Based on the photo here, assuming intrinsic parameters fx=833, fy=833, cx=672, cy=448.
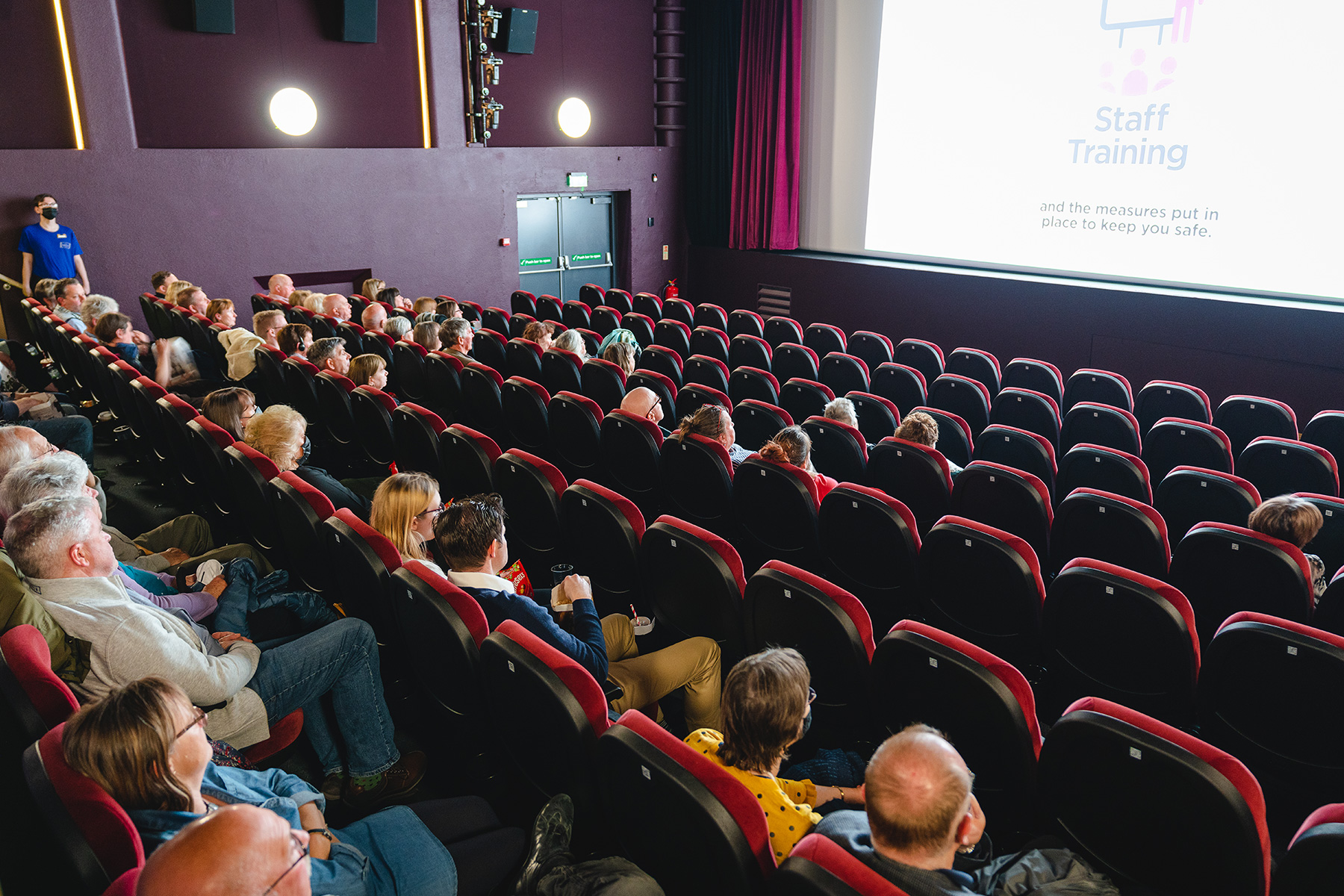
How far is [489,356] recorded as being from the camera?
6.66 metres

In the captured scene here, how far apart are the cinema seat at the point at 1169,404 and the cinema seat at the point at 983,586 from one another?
324 cm

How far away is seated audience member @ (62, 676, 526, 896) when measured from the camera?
146 centimetres

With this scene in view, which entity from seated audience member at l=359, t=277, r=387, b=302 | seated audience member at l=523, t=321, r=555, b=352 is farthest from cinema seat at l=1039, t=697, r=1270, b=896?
seated audience member at l=359, t=277, r=387, b=302

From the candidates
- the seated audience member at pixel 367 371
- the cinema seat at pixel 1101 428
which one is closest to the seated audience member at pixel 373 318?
the seated audience member at pixel 367 371

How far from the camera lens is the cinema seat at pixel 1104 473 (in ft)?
12.6

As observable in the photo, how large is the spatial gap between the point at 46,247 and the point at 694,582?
26.0 ft

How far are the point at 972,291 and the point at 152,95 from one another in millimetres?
8617

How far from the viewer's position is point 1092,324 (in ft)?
26.6

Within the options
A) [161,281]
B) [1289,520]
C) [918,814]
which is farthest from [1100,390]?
[161,281]

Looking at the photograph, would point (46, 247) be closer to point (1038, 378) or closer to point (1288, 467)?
point (1038, 378)

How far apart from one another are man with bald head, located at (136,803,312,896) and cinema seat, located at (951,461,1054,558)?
3.00 meters

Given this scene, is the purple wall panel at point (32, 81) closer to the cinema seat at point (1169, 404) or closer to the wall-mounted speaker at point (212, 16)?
the wall-mounted speaker at point (212, 16)

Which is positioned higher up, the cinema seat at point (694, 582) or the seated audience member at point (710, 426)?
the seated audience member at point (710, 426)

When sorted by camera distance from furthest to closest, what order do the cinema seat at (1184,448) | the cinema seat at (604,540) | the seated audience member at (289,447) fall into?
the cinema seat at (1184,448) → the seated audience member at (289,447) → the cinema seat at (604,540)
